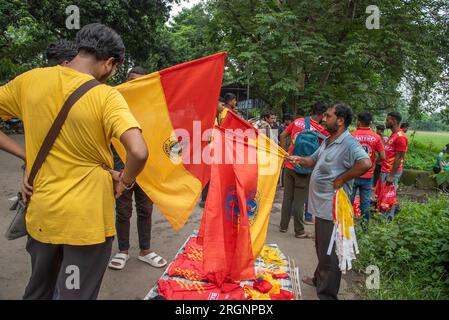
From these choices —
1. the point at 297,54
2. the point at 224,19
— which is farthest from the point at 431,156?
the point at 224,19

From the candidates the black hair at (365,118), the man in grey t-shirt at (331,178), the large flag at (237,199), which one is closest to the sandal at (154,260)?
the large flag at (237,199)

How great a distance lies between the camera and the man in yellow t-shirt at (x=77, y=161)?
1777 mm

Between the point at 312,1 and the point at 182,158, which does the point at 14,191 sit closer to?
the point at 182,158

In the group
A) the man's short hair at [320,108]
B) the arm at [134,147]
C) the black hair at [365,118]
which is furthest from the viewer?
the black hair at [365,118]

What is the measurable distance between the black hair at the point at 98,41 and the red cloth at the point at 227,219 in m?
1.62

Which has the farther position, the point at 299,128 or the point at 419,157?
the point at 419,157

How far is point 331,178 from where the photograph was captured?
3.21 metres

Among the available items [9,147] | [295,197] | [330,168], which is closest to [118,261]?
[9,147]

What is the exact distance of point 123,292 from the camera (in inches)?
127

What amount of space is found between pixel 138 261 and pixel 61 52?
2.42m

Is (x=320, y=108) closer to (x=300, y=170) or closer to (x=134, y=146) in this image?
(x=300, y=170)

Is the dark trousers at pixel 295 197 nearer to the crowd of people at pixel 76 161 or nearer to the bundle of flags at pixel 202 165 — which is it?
the bundle of flags at pixel 202 165

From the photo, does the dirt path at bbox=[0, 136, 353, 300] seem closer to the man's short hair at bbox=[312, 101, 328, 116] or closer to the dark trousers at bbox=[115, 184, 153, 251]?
the dark trousers at bbox=[115, 184, 153, 251]

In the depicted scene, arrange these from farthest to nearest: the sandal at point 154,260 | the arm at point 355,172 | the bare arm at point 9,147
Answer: the sandal at point 154,260, the arm at point 355,172, the bare arm at point 9,147
